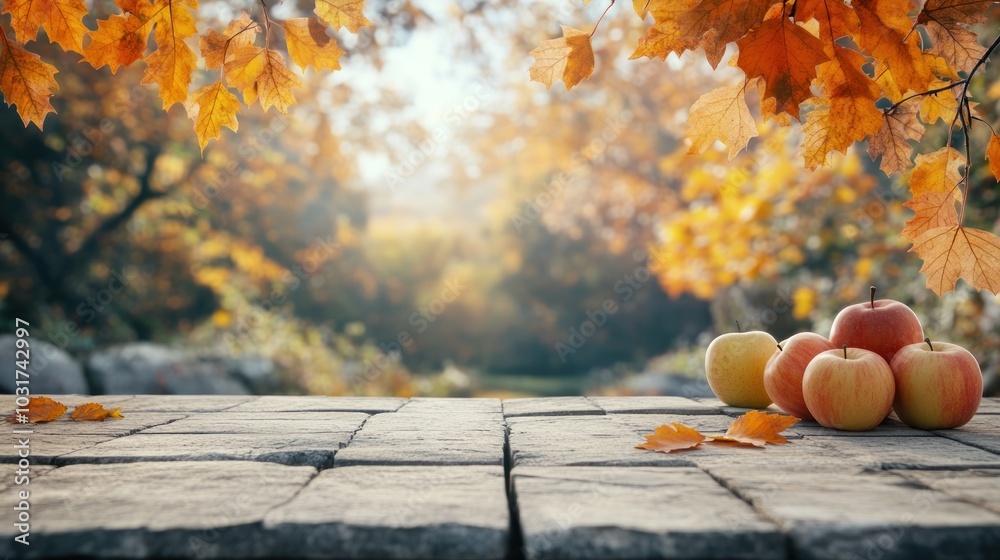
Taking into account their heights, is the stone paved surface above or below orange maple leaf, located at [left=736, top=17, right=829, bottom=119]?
below

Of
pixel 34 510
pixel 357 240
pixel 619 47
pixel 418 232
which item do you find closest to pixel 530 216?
pixel 418 232

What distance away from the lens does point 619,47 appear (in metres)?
9.66

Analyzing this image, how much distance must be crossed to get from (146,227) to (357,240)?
403 centimetres

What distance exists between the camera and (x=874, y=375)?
6.18 ft

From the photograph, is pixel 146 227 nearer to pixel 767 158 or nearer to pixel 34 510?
pixel 767 158

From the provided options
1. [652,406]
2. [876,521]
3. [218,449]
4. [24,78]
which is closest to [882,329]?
[652,406]

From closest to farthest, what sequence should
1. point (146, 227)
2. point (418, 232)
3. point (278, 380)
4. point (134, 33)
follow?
point (134, 33) → point (278, 380) → point (146, 227) → point (418, 232)

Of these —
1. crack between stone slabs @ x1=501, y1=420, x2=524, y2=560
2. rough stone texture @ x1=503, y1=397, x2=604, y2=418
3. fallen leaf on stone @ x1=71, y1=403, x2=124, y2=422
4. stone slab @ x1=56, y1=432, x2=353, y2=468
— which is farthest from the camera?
rough stone texture @ x1=503, y1=397, x2=604, y2=418

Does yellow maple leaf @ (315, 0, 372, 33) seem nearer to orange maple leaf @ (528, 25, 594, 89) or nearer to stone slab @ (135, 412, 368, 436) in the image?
orange maple leaf @ (528, 25, 594, 89)

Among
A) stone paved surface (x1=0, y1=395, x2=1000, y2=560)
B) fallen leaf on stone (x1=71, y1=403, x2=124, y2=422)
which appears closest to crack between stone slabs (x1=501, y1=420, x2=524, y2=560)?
stone paved surface (x1=0, y1=395, x2=1000, y2=560)

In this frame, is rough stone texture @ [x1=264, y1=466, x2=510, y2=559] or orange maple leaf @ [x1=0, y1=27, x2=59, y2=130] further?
orange maple leaf @ [x1=0, y1=27, x2=59, y2=130]

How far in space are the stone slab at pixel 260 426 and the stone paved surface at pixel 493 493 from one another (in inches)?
0.6

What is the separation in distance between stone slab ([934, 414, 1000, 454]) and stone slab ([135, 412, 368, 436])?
1.60m

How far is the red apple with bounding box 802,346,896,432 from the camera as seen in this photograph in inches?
74.1
